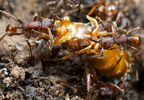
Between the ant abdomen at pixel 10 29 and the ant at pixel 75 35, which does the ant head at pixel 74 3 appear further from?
the ant abdomen at pixel 10 29

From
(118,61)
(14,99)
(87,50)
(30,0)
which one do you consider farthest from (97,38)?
(30,0)

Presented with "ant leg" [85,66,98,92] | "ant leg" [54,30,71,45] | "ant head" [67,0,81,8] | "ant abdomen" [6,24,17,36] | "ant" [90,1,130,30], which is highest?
"ant head" [67,0,81,8]

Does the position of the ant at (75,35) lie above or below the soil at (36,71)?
above

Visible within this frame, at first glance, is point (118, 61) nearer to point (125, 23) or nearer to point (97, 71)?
point (97, 71)

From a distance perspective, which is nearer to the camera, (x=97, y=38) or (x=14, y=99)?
(x=14, y=99)

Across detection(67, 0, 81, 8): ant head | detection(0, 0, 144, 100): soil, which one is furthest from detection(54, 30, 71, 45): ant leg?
detection(67, 0, 81, 8): ant head

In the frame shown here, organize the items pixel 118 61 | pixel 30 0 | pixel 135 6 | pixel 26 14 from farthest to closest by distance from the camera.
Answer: pixel 135 6, pixel 30 0, pixel 26 14, pixel 118 61

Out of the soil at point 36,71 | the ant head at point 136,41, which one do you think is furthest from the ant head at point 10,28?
the ant head at point 136,41

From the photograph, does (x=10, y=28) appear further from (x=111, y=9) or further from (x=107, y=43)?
(x=111, y=9)

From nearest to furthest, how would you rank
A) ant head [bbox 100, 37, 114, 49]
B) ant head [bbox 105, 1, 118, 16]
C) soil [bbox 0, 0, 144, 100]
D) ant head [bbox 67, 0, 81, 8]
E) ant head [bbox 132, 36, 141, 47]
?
soil [bbox 0, 0, 144, 100]
ant head [bbox 100, 37, 114, 49]
ant head [bbox 132, 36, 141, 47]
ant head [bbox 67, 0, 81, 8]
ant head [bbox 105, 1, 118, 16]

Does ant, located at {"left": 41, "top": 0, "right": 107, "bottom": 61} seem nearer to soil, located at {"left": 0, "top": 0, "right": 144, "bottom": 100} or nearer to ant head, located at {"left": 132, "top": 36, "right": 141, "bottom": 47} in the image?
soil, located at {"left": 0, "top": 0, "right": 144, "bottom": 100}

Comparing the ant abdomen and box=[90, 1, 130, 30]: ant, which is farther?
box=[90, 1, 130, 30]: ant
